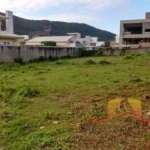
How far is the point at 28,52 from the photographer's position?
590 inches

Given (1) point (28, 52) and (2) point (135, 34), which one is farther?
(2) point (135, 34)

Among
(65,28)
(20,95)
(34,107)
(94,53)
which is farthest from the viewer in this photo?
(65,28)

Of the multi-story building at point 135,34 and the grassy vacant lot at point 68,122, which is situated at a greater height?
the multi-story building at point 135,34

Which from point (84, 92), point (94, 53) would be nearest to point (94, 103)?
point (84, 92)

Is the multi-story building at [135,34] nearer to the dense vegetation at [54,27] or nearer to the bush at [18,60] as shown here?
the dense vegetation at [54,27]

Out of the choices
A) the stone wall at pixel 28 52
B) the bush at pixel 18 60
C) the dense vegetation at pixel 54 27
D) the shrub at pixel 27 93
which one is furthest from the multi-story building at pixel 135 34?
the shrub at pixel 27 93

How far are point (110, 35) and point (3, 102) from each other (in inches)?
3622

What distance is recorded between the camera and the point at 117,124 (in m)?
3.25

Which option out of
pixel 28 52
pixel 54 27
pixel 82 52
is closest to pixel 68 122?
pixel 28 52

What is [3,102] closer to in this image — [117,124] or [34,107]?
[34,107]

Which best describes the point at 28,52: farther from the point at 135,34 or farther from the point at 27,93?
the point at 135,34

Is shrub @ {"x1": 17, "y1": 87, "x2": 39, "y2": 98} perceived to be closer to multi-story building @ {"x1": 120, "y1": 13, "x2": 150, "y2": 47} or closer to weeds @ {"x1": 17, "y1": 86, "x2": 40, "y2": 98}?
weeds @ {"x1": 17, "y1": 86, "x2": 40, "y2": 98}

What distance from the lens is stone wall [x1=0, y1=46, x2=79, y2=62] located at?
43.2 feet

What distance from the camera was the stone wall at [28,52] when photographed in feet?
43.2
